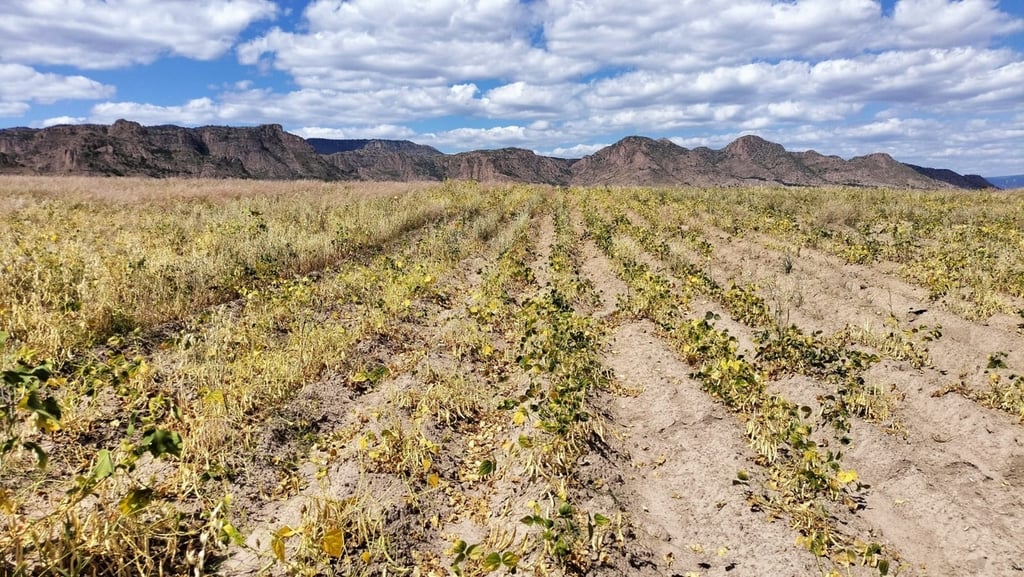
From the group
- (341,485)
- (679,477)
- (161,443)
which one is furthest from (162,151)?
(679,477)

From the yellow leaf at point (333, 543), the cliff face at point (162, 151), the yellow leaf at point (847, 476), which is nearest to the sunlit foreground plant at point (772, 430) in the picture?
the yellow leaf at point (847, 476)

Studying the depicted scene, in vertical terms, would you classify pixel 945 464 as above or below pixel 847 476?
below

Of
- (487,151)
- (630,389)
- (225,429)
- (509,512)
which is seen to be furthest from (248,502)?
(487,151)

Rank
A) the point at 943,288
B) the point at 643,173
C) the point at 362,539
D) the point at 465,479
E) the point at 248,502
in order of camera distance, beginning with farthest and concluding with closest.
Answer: the point at 643,173
the point at 943,288
the point at 465,479
the point at 248,502
the point at 362,539

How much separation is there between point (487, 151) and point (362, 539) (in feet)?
456

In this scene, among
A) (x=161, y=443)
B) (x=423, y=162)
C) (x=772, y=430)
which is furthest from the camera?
(x=423, y=162)

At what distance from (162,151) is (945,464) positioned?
395ft

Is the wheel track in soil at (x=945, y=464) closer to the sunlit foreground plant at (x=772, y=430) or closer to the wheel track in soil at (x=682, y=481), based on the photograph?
the sunlit foreground plant at (x=772, y=430)

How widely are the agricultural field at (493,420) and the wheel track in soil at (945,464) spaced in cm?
2

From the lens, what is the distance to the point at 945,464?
3.89 m

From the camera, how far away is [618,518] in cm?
314

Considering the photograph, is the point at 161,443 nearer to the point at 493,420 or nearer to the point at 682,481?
the point at 493,420

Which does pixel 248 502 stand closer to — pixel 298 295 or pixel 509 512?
pixel 509 512

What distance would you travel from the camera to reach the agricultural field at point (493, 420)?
2938mm
